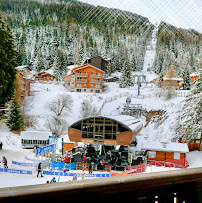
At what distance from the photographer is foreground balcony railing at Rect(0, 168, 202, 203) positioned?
67 centimetres

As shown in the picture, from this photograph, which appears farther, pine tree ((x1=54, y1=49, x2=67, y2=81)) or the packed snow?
pine tree ((x1=54, y1=49, x2=67, y2=81))

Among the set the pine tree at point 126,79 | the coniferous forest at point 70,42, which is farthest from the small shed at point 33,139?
the coniferous forest at point 70,42

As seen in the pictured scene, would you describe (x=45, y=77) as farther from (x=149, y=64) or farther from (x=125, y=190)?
(x=125, y=190)

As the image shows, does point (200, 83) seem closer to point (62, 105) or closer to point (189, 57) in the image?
point (62, 105)

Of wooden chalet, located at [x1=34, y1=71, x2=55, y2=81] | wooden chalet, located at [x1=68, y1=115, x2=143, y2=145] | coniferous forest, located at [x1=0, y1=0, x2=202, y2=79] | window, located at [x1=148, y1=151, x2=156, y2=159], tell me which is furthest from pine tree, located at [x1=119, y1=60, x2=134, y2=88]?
wooden chalet, located at [x1=68, y1=115, x2=143, y2=145]

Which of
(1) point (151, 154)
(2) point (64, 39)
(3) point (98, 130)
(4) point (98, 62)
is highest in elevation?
(2) point (64, 39)

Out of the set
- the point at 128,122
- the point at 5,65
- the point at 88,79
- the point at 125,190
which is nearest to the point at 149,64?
the point at 88,79

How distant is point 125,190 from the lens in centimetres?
79

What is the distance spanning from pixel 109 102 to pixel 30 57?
2616 centimetres

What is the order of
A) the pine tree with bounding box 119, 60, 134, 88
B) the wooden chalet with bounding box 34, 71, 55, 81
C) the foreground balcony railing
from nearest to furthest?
the foreground balcony railing < the pine tree with bounding box 119, 60, 134, 88 < the wooden chalet with bounding box 34, 71, 55, 81

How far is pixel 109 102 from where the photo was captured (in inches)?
959

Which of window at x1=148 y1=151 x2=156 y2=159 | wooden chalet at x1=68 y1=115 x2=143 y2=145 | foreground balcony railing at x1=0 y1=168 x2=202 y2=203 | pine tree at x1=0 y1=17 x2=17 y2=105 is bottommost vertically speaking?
window at x1=148 y1=151 x2=156 y2=159

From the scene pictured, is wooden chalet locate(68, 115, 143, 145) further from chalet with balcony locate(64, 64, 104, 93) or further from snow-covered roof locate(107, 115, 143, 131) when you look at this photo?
chalet with balcony locate(64, 64, 104, 93)

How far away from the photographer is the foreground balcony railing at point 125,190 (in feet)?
2.19
